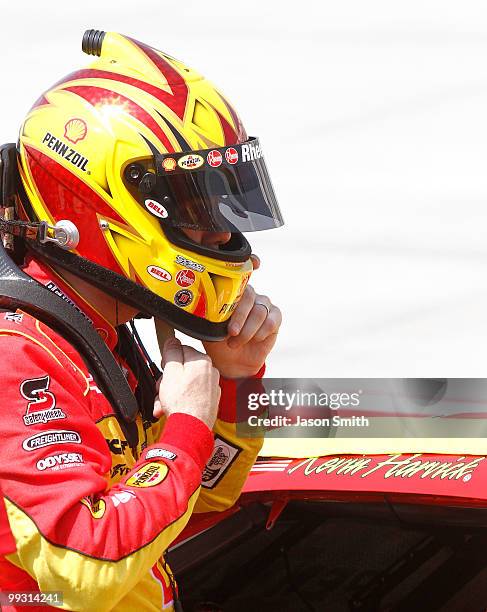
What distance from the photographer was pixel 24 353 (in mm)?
1150

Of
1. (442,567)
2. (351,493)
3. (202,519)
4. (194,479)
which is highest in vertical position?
(194,479)

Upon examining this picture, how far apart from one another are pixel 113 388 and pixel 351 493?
45cm

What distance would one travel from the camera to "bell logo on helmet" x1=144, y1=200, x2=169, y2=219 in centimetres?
136

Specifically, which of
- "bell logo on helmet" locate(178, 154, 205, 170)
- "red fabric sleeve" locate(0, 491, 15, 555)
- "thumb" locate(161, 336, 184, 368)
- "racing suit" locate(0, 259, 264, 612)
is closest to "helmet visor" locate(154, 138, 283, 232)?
"bell logo on helmet" locate(178, 154, 205, 170)

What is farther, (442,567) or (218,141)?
(442,567)

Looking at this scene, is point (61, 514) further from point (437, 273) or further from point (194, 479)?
point (437, 273)

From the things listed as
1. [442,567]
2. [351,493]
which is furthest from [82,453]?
[442,567]

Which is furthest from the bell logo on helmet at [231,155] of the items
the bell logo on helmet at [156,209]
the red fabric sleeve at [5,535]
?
the red fabric sleeve at [5,535]

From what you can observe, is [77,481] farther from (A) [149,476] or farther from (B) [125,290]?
(B) [125,290]

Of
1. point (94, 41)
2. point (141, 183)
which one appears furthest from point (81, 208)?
point (94, 41)

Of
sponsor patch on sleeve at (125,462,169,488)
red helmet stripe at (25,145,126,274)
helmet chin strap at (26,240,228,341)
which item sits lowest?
sponsor patch on sleeve at (125,462,169,488)

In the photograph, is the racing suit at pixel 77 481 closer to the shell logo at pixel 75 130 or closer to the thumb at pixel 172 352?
the thumb at pixel 172 352

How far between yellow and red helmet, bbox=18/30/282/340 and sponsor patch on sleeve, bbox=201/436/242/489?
0.64 feet

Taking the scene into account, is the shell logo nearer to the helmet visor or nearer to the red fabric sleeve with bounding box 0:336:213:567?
the helmet visor
